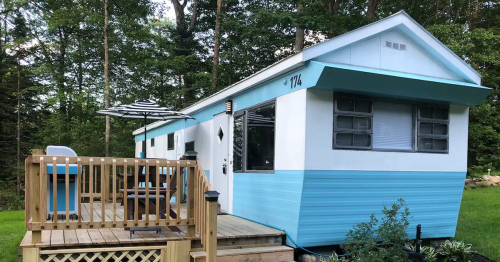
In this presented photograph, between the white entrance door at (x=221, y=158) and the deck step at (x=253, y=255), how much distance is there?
2262 mm

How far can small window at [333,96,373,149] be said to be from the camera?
4.52 meters

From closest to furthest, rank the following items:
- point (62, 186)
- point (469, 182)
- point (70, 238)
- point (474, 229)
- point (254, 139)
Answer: point (70, 238) < point (62, 186) < point (254, 139) < point (474, 229) < point (469, 182)

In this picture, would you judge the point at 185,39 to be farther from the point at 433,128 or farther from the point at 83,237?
the point at 83,237

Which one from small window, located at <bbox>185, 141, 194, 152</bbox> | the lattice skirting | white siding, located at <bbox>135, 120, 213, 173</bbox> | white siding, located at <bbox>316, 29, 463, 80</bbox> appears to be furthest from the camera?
small window, located at <bbox>185, 141, 194, 152</bbox>

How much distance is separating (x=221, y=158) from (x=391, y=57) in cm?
334

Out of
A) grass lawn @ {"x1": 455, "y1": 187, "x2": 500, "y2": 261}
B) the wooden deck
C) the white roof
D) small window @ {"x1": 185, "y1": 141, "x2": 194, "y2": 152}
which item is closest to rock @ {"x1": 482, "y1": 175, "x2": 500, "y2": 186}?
grass lawn @ {"x1": 455, "y1": 187, "x2": 500, "y2": 261}

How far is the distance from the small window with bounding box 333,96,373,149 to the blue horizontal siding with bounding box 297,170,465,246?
0.38 m

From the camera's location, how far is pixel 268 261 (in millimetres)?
4168

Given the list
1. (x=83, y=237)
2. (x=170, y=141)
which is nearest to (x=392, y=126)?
(x=83, y=237)

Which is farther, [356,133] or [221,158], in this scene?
[221,158]

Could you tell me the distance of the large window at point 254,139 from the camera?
5109 millimetres

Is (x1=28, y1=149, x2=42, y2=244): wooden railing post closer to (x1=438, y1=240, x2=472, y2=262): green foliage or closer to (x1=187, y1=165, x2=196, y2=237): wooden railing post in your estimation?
(x1=187, y1=165, x2=196, y2=237): wooden railing post

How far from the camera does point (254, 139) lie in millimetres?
5457

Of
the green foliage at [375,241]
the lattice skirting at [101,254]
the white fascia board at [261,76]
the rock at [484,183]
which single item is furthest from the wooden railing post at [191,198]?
the rock at [484,183]
